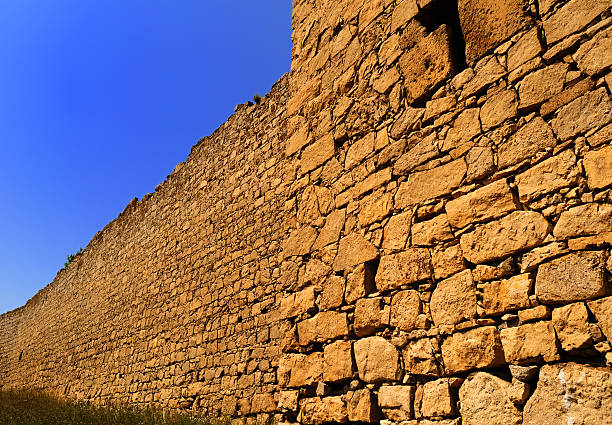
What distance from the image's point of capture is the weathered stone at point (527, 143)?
2.09 metres

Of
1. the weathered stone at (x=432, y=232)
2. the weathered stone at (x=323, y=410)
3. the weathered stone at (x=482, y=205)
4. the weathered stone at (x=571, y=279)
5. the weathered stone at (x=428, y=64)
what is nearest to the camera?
the weathered stone at (x=571, y=279)

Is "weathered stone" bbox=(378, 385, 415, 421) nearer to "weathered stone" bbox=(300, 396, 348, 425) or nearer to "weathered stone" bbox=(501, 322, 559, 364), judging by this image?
"weathered stone" bbox=(300, 396, 348, 425)

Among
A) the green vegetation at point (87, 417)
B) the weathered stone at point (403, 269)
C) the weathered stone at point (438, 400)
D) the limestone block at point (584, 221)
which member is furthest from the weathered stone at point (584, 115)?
the green vegetation at point (87, 417)

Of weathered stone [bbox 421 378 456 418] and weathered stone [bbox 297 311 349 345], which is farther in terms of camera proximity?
weathered stone [bbox 297 311 349 345]

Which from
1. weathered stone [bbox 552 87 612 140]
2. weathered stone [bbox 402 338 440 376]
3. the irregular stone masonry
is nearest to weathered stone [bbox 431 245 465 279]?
the irregular stone masonry

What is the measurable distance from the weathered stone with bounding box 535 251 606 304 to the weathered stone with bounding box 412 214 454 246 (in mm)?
533

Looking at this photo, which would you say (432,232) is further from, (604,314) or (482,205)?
(604,314)

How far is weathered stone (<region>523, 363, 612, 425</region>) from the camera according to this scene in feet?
5.69

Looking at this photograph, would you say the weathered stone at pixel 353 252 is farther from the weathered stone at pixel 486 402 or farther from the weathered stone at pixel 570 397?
the weathered stone at pixel 570 397

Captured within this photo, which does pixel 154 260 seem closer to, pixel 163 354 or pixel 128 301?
pixel 128 301

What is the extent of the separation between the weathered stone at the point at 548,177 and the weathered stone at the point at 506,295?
14.5 inches

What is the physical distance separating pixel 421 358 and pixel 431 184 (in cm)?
93

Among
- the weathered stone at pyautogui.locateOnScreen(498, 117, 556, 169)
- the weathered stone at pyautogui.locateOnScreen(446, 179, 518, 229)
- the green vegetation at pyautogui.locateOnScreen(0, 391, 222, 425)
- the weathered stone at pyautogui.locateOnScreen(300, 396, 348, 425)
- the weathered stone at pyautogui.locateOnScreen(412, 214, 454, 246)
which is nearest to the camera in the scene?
the weathered stone at pyautogui.locateOnScreen(498, 117, 556, 169)

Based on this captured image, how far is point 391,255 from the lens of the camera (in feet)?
8.93
